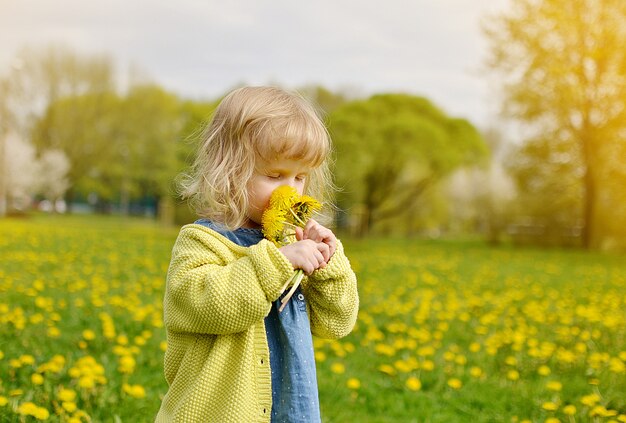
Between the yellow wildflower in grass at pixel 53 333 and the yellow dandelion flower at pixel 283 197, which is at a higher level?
the yellow dandelion flower at pixel 283 197

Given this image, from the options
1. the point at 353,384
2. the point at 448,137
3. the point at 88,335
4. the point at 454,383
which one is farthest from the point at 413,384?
the point at 448,137

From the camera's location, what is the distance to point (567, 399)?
3.39 meters

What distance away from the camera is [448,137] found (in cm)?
2505

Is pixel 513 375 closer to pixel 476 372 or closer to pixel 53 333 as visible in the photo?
pixel 476 372

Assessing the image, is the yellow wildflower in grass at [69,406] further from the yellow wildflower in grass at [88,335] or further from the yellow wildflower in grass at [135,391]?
the yellow wildflower in grass at [88,335]

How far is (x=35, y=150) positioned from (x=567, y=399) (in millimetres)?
34679

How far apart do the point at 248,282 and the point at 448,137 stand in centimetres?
2419

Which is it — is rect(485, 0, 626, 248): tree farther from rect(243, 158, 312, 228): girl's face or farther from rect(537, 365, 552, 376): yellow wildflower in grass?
rect(243, 158, 312, 228): girl's face

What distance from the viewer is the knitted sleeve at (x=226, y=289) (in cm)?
162

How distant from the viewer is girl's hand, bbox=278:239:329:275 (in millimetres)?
1674

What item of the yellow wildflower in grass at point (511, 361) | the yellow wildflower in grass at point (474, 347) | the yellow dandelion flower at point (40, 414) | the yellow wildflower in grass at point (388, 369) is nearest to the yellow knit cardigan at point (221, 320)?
the yellow dandelion flower at point (40, 414)

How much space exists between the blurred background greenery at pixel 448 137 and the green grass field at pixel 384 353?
12.3 ft

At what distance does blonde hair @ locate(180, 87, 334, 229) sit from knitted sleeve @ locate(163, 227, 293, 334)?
172 millimetres

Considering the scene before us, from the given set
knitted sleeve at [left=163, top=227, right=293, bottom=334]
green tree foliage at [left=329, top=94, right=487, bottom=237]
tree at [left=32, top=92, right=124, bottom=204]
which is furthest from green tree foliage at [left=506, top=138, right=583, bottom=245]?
tree at [left=32, top=92, right=124, bottom=204]
